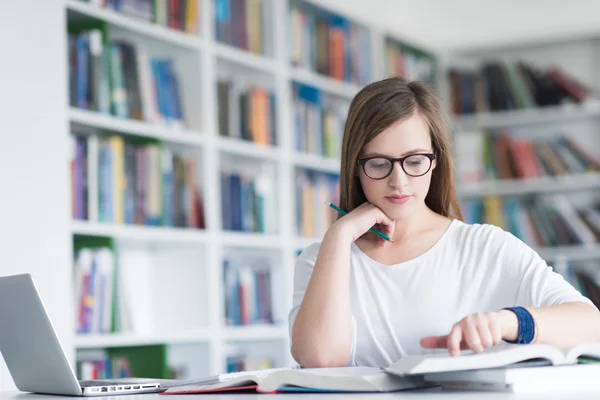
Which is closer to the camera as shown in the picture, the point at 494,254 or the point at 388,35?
the point at 494,254

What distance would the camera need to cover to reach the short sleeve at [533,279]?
5.17 ft

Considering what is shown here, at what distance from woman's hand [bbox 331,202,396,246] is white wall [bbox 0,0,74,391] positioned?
1.23m

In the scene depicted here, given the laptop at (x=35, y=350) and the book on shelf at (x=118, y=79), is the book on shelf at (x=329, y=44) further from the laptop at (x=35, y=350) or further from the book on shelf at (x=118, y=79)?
the laptop at (x=35, y=350)

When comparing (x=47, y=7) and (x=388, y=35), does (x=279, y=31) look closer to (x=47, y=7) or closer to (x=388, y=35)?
(x=388, y=35)

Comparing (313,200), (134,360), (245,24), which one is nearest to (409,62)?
(313,200)

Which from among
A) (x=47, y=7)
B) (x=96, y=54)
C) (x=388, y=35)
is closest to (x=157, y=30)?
(x=96, y=54)

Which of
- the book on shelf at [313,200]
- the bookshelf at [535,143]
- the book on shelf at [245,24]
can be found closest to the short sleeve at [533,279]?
the book on shelf at [245,24]

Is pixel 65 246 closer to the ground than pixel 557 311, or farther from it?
farther from it

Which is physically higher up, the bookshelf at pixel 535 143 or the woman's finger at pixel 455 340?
the bookshelf at pixel 535 143

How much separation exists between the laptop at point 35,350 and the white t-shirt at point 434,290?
0.42m

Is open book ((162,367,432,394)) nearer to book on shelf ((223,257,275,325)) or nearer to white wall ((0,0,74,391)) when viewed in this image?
white wall ((0,0,74,391))

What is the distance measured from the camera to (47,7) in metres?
2.81

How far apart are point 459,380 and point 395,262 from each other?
2.08ft

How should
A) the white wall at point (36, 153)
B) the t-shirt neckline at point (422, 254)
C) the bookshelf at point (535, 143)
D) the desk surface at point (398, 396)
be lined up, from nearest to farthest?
the desk surface at point (398, 396), the t-shirt neckline at point (422, 254), the white wall at point (36, 153), the bookshelf at point (535, 143)
